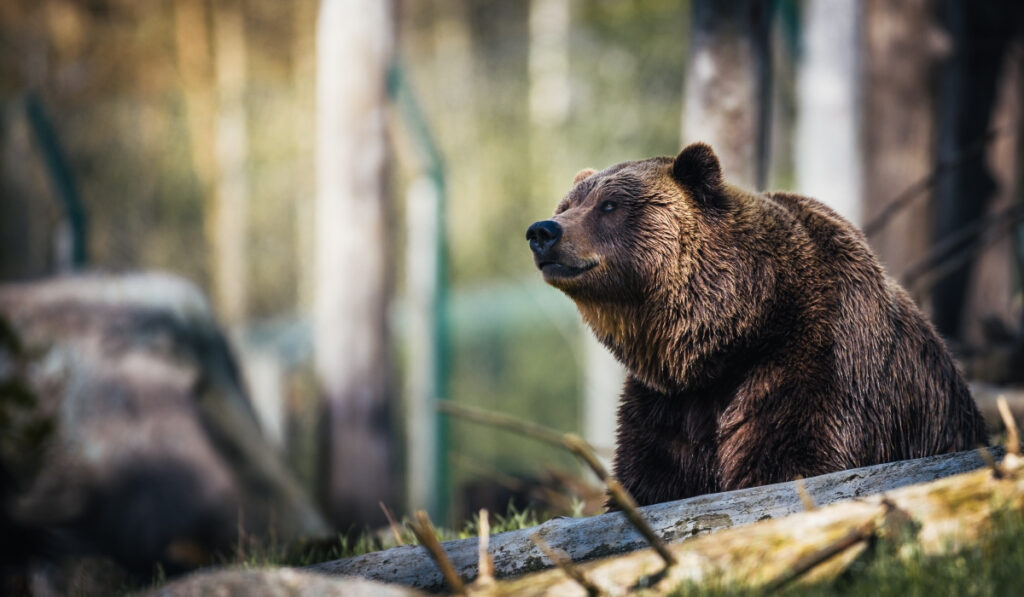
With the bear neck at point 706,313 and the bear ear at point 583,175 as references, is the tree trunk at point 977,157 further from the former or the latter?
the bear neck at point 706,313

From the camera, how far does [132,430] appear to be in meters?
6.09

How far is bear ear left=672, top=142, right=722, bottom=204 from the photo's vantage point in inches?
124

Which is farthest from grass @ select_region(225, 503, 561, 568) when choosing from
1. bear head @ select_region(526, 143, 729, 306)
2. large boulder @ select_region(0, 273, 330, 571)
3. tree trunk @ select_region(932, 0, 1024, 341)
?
tree trunk @ select_region(932, 0, 1024, 341)

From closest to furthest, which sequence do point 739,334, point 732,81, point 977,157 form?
point 739,334
point 732,81
point 977,157

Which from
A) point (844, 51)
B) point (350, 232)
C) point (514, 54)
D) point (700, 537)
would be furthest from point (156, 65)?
point (700, 537)

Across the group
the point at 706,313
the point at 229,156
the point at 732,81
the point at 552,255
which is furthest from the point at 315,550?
the point at 229,156

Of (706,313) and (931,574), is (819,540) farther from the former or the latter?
(706,313)

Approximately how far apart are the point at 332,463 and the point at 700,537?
15.9 ft

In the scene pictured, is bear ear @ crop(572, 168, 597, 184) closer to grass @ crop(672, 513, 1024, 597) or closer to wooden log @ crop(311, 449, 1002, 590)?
wooden log @ crop(311, 449, 1002, 590)

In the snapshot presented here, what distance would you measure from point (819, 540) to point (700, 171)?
1.40 m

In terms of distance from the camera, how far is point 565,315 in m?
15.2

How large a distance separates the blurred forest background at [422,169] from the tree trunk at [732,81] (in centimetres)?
39

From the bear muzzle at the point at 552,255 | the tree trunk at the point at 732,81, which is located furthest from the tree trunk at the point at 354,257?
the bear muzzle at the point at 552,255

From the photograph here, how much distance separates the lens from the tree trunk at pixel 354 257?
6.69 meters
